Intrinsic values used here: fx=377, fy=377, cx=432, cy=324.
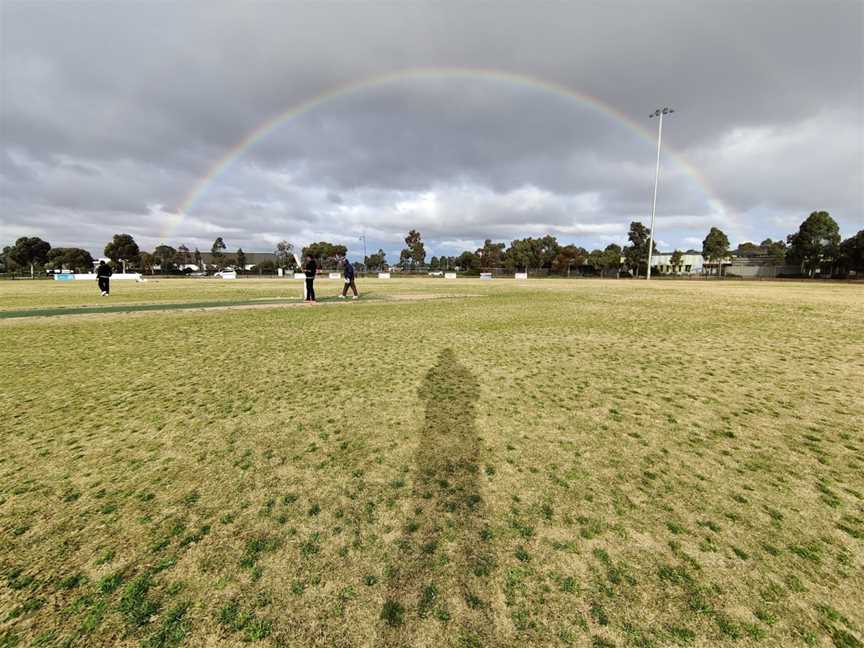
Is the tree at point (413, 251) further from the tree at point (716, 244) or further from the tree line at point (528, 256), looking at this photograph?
the tree at point (716, 244)

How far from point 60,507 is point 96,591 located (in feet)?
4.05

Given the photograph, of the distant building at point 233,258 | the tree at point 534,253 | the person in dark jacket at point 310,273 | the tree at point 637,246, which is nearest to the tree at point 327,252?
the distant building at point 233,258

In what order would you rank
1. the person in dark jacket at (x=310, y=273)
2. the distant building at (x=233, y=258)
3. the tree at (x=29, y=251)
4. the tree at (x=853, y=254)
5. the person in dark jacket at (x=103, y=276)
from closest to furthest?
the person in dark jacket at (x=310, y=273) → the person in dark jacket at (x=103, y=276) → the tree at (x=853, y=254) → the tree at (x=29, y=251) → the distant building at (x=233, y=258)

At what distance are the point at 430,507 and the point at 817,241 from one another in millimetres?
90608

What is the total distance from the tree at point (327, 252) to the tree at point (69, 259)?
198 ft

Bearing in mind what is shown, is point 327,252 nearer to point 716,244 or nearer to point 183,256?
point 183,256

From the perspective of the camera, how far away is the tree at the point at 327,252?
12256cm

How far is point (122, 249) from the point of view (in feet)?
325

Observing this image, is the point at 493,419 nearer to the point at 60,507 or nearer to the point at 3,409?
the point at 60,507

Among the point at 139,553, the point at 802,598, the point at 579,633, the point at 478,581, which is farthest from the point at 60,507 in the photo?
the point at 802,598


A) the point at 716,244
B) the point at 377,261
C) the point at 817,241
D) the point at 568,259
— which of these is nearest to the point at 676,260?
the point at 716,244

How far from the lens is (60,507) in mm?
2918

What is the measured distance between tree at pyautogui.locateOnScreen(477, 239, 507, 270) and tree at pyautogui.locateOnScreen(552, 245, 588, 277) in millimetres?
19029

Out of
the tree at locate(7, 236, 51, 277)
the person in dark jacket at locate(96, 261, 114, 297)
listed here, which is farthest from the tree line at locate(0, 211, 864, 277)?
the person in dark jacket at locate(96, 261, 114, 297)
